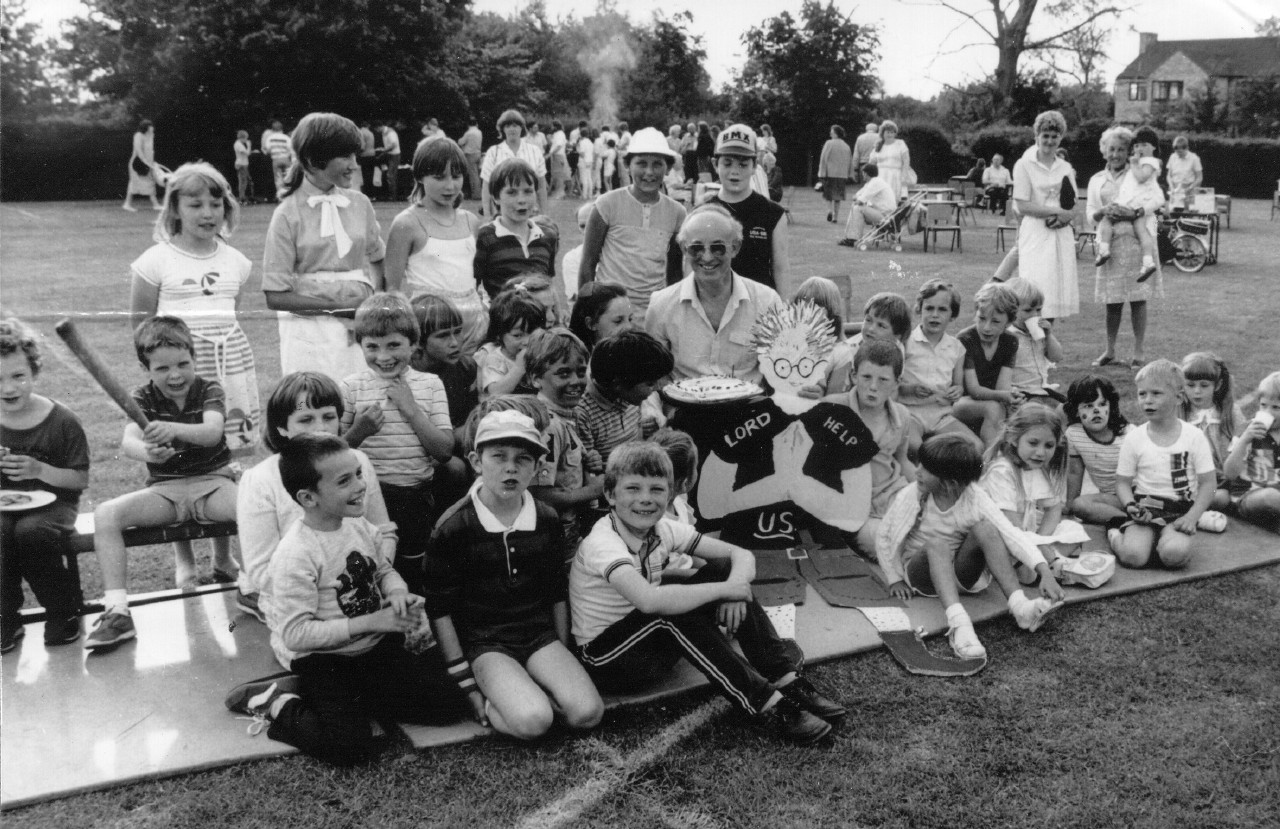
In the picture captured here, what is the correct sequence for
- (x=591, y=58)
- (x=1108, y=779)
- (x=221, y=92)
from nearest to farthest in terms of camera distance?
(x=1108, y=779) → (x=221, y=92) → (x=591, y=58)

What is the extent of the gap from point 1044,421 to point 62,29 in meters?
31.5

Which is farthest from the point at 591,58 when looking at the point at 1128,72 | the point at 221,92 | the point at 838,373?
the point at 838,373

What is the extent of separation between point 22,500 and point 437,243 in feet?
7.10

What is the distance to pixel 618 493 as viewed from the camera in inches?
150

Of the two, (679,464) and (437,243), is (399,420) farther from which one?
(437,243)

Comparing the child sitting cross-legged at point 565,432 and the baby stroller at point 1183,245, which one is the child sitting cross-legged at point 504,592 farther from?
the baby stroller at point 1183,245

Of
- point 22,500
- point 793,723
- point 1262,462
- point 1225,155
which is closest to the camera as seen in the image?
point 793,723

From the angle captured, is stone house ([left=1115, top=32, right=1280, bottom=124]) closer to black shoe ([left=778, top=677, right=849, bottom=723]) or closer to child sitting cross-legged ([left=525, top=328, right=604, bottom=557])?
child sitting cross-legged ([left=525, top=328, right=604, bottom=557])

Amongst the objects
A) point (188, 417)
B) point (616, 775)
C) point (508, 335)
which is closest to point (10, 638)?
point (188, 417)

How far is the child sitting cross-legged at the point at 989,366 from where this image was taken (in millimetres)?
6086

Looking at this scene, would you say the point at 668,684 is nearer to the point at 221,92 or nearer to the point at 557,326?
the point at 557,326

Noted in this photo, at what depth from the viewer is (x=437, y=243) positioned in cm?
536

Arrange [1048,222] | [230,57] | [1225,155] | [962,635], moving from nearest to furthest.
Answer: [962,635] < [1048,222] < [230,57] < [1225,155]

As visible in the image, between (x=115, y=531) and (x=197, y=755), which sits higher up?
(x=115, y=531)
